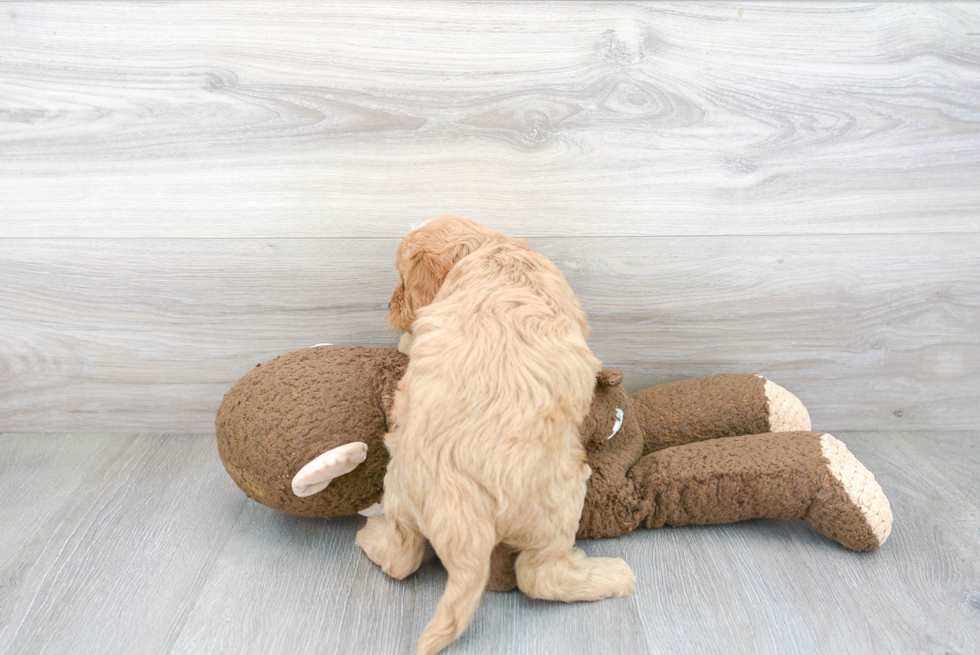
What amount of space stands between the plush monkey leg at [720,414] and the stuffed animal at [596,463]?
0.06 m

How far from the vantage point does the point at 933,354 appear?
1.20m

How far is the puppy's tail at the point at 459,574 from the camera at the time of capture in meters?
0.71

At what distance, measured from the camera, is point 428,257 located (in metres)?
0.85

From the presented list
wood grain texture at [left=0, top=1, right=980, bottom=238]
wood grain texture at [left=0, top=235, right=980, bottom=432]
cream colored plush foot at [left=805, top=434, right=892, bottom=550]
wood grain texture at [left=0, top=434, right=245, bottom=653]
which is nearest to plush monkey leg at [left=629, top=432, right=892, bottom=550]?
cream colored plush foot at [left=805, top=434, right=892, bottom=550]

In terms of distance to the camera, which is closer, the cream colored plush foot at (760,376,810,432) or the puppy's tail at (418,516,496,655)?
the puppy's tail at (418,516,496,655)

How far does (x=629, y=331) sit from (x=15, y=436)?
44.3 inches

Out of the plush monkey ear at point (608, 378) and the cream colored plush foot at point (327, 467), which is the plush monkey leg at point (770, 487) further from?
the cream colored plush foot at point (327, 467)

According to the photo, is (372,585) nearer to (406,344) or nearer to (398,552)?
(398,552)

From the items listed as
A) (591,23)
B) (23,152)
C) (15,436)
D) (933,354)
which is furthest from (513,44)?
(15,436)

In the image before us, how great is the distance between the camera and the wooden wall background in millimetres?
1034

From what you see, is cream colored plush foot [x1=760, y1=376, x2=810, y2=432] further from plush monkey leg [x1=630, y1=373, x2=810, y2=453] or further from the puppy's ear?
the puppy's ear

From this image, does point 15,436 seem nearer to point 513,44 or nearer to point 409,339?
point 409,339

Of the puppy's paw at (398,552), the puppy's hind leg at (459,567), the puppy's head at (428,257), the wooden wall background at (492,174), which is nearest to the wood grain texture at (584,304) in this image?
the wooden wall background at (492,174)

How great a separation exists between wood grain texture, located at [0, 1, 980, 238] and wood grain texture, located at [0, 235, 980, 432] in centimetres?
4
